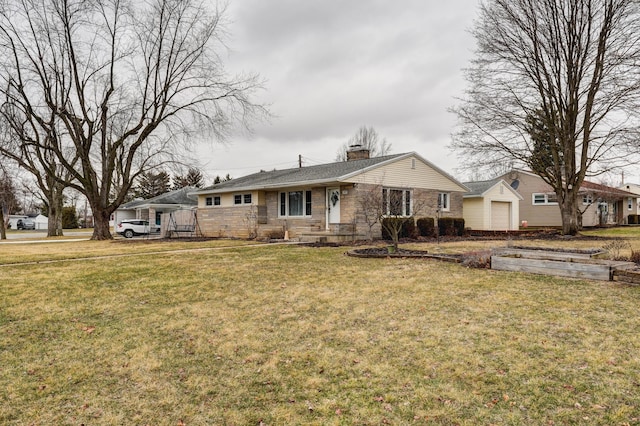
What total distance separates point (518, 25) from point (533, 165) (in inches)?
269

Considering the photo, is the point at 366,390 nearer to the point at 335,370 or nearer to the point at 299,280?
the point at 335,370

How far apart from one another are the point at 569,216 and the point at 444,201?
241 inches

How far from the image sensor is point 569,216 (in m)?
20.0

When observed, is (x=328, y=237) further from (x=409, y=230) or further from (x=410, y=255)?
(x=410, y=255)

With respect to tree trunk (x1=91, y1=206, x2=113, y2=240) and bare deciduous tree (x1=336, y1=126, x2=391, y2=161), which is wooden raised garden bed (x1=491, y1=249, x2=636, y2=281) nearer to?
tree trunk (x1=91, y1=206, x2=113, y2=240)

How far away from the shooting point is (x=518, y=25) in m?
19.2

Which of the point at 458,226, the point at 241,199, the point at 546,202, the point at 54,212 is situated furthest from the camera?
the point at 54,212

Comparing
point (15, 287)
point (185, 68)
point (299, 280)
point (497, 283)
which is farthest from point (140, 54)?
point (497, 283)

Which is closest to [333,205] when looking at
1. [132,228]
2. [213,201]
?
[213,201]

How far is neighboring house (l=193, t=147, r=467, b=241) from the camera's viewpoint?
58.9ft

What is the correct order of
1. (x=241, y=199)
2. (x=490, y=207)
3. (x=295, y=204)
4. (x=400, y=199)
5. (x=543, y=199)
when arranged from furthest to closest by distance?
(x=543, y=199) → (x=490, y=207) → (x=241, y=199) → (x=295, y=204) → (x=400, y=199)

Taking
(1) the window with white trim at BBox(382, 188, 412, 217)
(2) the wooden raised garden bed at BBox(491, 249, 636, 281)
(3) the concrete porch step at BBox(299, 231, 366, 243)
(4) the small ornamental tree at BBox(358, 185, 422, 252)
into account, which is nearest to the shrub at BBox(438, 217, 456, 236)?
(1) the window with white trim at BBox(382, 188, 412, 217)

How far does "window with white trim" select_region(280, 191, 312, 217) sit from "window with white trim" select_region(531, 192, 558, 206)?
20.7 m

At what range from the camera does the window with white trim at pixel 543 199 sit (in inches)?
1191
